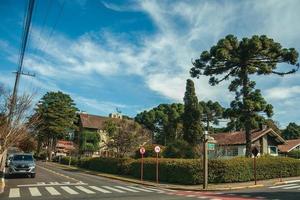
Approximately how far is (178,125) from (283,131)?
1925 inches

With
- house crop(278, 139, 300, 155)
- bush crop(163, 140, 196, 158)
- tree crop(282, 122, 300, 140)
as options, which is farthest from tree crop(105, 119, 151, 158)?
tree crop(282, 122, 300, 140)

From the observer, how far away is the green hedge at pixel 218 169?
3048 centimetres

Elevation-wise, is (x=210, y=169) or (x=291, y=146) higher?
(x=291, y=146)

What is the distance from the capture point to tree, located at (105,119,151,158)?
49.4 metres

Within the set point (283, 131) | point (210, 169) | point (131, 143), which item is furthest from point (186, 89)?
point (283, 131)

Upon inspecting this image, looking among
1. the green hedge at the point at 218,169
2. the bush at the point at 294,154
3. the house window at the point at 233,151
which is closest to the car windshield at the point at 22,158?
the green hedge at the point at 218,169

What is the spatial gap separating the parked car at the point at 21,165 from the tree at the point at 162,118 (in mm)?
57027

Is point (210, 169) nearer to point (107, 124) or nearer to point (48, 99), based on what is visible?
point (107, 124)

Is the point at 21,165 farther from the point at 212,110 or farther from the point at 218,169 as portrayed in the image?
the point at 212,110

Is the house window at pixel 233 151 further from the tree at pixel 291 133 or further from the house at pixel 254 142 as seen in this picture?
the tree at pixel 291 133

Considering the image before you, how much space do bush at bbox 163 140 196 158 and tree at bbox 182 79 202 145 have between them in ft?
37.2

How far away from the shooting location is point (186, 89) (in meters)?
60.4

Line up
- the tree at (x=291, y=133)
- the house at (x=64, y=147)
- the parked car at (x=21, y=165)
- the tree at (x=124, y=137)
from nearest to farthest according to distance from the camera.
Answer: the parked car at (x=21, y=165) < the tree at (x=124, y=137) < the house at (x=64, y=147) < the tree at (x=291, y=133)

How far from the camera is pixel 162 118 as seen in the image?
9856cm
